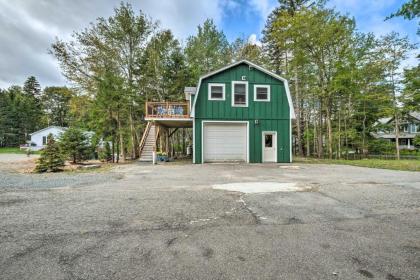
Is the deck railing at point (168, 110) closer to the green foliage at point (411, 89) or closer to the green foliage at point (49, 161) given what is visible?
the green foliage at point (49, 161)

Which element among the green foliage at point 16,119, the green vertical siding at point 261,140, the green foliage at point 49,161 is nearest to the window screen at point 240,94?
the green vertical siding at point 261,140

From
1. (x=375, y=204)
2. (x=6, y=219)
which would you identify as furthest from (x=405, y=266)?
(x=6, y=219)

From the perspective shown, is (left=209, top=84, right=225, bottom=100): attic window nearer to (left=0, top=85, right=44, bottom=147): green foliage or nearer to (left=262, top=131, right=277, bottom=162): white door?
(left=262, top=131, right=277, bottom=162): white door

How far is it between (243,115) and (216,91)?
220 cm

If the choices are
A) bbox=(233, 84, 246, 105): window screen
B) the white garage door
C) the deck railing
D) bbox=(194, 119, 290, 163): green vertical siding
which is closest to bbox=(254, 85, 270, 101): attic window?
bbox=(233, 84, 246, 105): window screen

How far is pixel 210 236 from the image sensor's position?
8.90 feet

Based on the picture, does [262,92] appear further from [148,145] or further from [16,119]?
[16,119]

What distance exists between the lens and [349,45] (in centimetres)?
1712

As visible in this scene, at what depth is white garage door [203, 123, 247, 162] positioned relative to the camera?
13.0 metres

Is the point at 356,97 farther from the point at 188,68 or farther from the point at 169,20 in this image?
the point at 169,20

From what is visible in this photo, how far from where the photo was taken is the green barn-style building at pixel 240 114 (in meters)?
12.8

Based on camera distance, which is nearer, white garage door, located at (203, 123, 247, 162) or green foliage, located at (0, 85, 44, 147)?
white garage door, located at (203, 123, 247, 162)

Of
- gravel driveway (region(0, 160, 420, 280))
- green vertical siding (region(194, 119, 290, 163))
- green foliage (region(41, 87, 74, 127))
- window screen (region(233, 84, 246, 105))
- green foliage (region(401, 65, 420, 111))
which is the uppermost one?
green foliage (region(41, 87, 74, 127))

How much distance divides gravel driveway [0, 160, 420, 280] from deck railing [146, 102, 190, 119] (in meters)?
8.73
